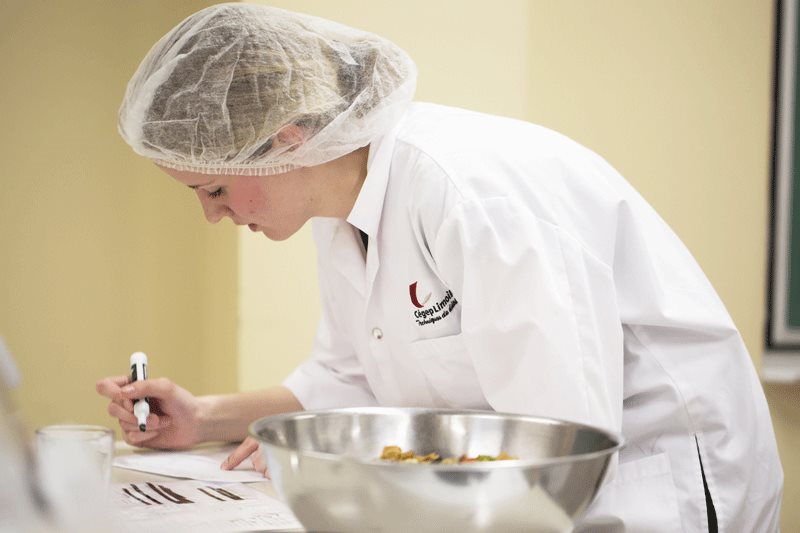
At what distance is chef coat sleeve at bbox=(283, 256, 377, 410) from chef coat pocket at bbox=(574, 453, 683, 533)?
580mm

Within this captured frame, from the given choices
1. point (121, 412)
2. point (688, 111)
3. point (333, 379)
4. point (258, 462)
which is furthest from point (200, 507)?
point (688, 111)

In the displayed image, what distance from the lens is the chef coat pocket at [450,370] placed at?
1.18m

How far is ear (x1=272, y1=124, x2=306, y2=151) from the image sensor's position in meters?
1.23

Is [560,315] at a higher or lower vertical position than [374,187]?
lower

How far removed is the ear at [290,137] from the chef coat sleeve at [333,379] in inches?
16.9

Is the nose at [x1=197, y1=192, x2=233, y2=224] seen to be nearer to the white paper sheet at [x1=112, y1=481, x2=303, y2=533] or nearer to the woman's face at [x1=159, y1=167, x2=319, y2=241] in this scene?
the woman's face at [x1=159, y1=167, x2=319, y2=241]

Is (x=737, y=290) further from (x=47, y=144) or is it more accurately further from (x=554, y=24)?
(x=47, y=144)

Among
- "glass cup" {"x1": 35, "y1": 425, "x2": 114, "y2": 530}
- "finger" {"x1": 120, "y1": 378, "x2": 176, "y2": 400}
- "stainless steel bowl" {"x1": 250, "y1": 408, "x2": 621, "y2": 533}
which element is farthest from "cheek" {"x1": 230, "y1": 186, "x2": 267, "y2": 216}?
"glass cup" {"x1": 35, "y1": 425, "x2": 114, "y2": 530}

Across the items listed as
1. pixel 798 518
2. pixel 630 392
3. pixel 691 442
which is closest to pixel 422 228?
pixel 630 392

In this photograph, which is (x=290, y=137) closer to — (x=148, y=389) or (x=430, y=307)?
(x=430, y=307)

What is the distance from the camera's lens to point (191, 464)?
139 cm

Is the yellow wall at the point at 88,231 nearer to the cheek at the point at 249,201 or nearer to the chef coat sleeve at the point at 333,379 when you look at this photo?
the chef coat sleeve at the point at 333,379

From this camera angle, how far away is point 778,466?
1.27m

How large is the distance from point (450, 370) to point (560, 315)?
0.84ft
